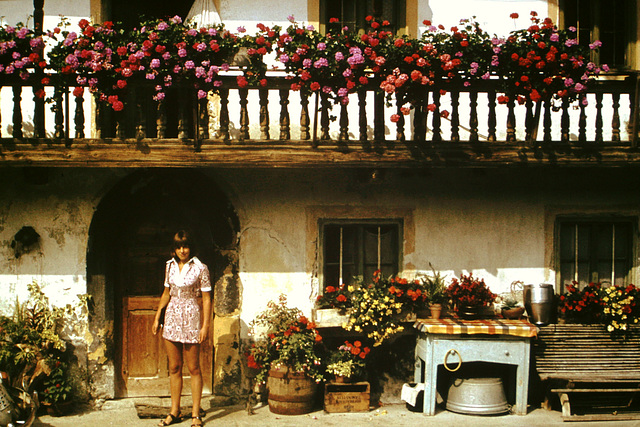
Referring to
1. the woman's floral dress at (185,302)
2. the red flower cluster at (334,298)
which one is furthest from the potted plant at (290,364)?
the woman's floral dress at (185,302)

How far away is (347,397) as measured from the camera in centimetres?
781

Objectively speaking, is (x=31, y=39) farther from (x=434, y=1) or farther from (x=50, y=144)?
(x=434, y=1)

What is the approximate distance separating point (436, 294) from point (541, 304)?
1261 millimetres

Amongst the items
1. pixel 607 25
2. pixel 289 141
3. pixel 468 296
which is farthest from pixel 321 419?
pixel 607 25

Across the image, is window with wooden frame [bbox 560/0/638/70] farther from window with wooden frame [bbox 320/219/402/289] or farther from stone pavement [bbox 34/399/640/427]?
stone pavement [bbox 34/399/640/427]

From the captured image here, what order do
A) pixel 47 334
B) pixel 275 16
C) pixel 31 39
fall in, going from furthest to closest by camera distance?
pixel 275 16 < pixel 47 334 < pixel 31 39

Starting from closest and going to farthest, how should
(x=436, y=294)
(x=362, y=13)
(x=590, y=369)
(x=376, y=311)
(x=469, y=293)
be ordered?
1. (x=376, y=311)
2. (x=590, y=369)
3. (x=469, y=293)
4. (x=436, y=294)
5. (x=362, y=13)

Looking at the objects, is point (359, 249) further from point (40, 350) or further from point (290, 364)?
point (40, 350)

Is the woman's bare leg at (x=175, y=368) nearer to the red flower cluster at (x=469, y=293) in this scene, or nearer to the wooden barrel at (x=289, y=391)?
the wooden barrel at (x=289, y=391)

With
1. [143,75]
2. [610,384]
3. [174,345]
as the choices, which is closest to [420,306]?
[610,384]

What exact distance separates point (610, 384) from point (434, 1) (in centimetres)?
511

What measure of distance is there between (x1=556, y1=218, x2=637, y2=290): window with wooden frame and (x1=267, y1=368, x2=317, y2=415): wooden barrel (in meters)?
3.55

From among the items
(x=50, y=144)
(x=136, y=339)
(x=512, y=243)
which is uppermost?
(x=50, y=144)

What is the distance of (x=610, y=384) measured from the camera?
26.0 ft
